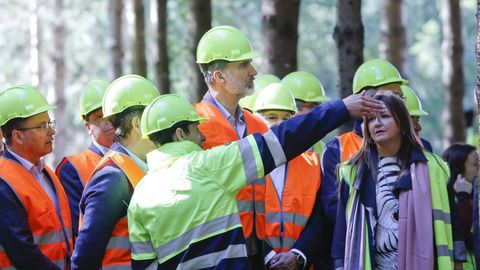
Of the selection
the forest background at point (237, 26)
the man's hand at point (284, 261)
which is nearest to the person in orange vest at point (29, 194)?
the man's hand at point (284, 261)

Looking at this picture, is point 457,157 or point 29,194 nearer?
point 29,194

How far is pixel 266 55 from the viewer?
41.1 ft

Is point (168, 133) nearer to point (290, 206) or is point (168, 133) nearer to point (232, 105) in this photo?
point (232, 105)

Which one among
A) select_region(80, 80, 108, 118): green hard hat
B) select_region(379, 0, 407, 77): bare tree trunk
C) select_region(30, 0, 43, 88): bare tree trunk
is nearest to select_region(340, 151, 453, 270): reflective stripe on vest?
select_region(80, 80, 108, 118): green hard hat

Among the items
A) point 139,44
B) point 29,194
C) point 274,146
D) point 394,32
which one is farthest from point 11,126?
point 139,44

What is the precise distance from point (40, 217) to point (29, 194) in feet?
0.60

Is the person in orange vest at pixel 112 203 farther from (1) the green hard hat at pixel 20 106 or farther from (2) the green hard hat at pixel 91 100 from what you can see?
(2) the green hard hat at pixel 91 100

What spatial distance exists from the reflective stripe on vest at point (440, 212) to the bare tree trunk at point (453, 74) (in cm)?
1105

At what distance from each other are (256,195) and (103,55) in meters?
35.2

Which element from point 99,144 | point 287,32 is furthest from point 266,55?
point 99,144

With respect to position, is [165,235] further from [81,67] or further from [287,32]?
[81,67]

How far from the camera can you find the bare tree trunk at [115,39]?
21.9 m

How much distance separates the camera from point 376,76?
885 centimetres

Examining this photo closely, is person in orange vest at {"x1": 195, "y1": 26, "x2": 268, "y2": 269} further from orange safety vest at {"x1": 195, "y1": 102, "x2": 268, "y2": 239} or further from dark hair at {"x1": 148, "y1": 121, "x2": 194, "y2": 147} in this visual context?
dark hair at {"x1": 148, "y1": 121, "x2": 194, "y2": 147}
